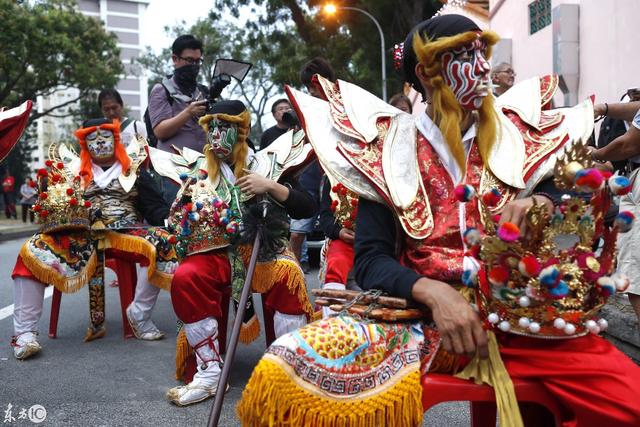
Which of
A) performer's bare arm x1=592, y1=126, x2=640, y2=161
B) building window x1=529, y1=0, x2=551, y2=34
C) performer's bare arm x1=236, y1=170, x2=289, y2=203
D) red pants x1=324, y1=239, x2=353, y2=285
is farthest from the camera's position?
building window x1=529, y1=0, x2=551, y2=34

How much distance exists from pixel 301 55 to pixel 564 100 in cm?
1332

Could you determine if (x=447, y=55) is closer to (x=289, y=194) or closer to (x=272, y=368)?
(x=272, y=368)

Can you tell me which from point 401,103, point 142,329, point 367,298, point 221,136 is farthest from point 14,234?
point 367,298

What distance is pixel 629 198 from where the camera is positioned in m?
3.65

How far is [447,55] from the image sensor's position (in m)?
2.04

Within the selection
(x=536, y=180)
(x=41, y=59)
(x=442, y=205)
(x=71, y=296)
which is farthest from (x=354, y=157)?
(x=41, y=59)

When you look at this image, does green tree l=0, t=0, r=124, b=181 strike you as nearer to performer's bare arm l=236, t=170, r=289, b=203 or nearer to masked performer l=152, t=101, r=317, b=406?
masked performer l=152, t=101, r=317, b=406

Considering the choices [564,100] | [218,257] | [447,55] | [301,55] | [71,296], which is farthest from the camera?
[301,55]

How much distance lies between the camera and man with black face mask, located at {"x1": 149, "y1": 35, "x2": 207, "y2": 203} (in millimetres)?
5156

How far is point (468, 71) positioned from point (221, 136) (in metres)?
2.11

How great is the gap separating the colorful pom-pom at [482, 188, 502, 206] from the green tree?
69.2ft

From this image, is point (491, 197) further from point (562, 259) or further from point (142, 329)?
point (142, 329)

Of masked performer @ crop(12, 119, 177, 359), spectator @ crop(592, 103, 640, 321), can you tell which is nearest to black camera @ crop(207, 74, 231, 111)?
masked performer @ crop(12, 119, 177, 359)

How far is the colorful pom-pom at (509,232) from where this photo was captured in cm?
167
